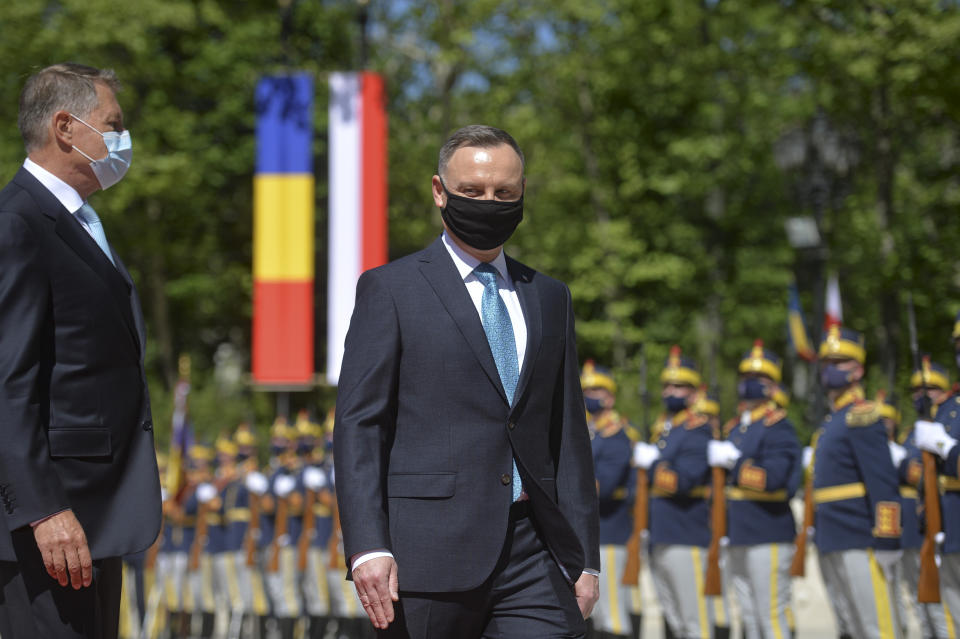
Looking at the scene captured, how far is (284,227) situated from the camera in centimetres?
1590

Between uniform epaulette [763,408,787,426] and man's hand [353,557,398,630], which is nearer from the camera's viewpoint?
man's hand [353,557,398,630]

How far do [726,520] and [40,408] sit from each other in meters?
7.16

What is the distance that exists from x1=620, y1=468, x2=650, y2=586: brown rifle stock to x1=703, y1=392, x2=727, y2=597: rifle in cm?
70

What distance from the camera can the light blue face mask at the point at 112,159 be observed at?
389cm

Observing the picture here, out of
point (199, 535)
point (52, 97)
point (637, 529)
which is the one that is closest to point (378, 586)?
point (52, 97)

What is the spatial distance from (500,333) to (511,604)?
30.0 inches

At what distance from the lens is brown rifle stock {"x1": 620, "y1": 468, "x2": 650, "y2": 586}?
34.1 ft

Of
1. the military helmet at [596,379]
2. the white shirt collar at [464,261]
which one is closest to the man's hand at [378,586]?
the white shirt collar at [464,261]

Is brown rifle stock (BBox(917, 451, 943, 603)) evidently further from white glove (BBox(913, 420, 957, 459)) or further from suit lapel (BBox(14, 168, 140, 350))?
suit lapel (BBox(14, 168, 140, 350))

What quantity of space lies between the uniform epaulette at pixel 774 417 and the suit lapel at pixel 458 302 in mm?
6134

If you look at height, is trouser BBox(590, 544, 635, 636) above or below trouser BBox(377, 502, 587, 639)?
below

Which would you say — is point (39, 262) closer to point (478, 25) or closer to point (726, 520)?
point (726, 520)

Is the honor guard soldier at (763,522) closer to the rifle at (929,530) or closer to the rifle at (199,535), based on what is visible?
the rifle at (929,530)

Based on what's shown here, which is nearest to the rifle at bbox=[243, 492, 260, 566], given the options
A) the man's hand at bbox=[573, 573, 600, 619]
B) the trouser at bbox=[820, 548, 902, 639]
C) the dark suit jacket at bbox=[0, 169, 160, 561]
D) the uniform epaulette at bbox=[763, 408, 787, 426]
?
the uniform epaulette at bbox=[763, 408, 787, 426]
